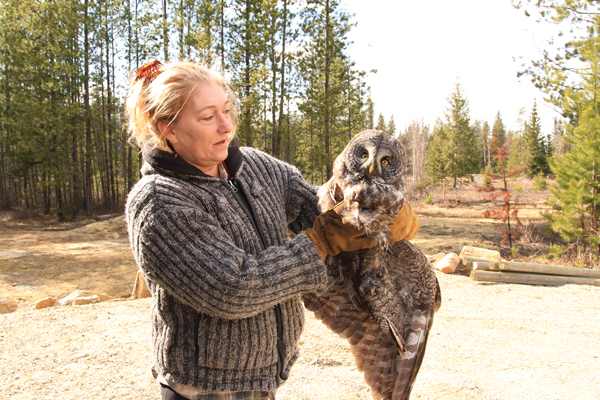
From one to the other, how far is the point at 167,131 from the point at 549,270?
810 cm

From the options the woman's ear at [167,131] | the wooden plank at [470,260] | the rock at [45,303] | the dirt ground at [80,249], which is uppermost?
the woman's ear at [167,131]

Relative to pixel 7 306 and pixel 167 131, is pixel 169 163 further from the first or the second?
pixel 7 306

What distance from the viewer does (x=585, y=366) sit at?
4387 millimetres

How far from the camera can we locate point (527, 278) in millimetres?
7473

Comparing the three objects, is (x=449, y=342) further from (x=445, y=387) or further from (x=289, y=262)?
(x=289, y=262)

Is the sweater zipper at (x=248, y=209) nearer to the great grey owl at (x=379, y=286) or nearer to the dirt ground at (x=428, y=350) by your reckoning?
the great grey owl at (x=379, y=286)

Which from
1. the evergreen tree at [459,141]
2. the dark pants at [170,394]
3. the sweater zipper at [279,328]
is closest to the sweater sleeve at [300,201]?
the sweater zipper at [279,328]

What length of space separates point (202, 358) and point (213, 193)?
0.63 metres

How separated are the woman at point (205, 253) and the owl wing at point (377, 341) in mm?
674

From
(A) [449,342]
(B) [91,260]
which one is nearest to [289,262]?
(A) [449,342]

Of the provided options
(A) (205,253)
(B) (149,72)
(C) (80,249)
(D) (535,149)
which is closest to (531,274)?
(A) (205,253)

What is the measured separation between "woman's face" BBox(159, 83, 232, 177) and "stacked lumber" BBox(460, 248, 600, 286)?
23.7ft

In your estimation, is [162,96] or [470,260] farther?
[470,260]

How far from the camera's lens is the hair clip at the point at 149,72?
1608mm
